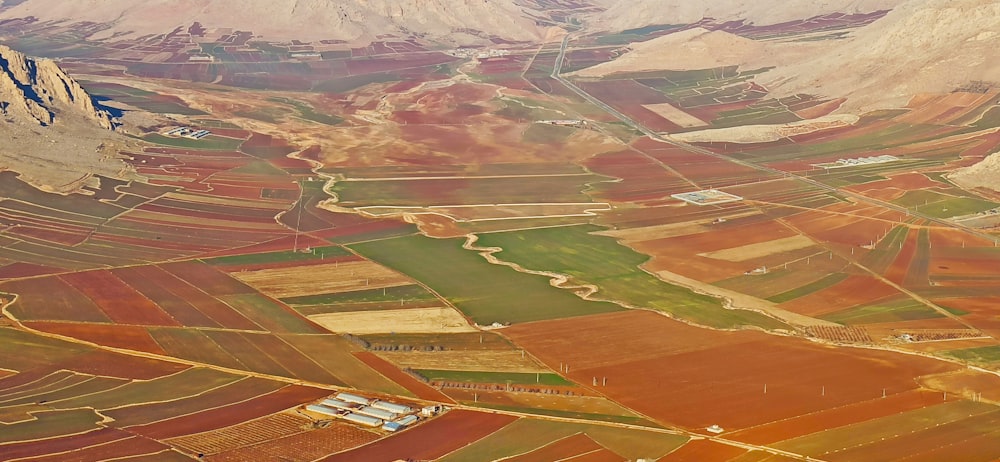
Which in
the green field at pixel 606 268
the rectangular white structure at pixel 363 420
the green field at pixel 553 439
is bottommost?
the green field at pixel 606 268

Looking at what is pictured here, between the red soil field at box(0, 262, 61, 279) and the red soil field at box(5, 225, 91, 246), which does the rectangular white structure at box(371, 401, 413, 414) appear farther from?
the red soil field at box(5, 225, 91, 246)

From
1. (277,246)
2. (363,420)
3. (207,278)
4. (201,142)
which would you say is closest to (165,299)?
(207,278)

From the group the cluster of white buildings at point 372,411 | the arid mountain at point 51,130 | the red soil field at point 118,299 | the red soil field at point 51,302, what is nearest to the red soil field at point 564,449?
the cluster of white buildings at point 372,411

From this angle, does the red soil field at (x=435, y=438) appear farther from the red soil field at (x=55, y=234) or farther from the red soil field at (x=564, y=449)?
the red soil field at (x=55, y=234)

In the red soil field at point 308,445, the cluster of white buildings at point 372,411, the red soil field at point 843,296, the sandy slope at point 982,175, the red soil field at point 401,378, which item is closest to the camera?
the red soil field at point 308,445

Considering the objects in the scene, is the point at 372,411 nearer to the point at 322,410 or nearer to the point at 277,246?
the point at 322,410

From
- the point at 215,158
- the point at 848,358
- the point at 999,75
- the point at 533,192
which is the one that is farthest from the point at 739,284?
the point at 999,75
